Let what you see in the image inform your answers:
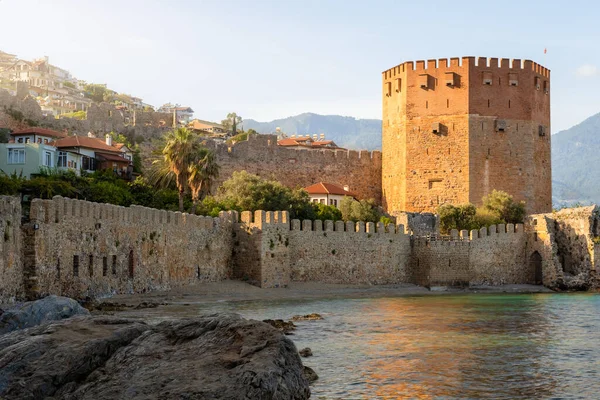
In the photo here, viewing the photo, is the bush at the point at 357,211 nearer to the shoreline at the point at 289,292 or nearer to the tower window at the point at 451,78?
the shoreline at the point at 289,292

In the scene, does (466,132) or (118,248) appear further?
(466,132)

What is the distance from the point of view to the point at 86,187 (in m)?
34.7

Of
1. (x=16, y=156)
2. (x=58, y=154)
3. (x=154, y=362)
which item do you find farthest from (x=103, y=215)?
(x=58, y=154)

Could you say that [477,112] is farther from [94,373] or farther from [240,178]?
[94,373]

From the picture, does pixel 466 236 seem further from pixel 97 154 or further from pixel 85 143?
pixel 85 143

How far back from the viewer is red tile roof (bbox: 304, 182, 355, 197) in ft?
147

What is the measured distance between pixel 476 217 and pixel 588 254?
5.37 meters

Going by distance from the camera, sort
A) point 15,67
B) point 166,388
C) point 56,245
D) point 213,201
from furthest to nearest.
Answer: point 15,67 → point 213,201 → point 56,245 → point 166,388

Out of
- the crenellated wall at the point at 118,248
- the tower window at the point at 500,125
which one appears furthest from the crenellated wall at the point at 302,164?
the crenellated wall at the point at 118,248

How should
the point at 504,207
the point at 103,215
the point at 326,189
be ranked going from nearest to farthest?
1. the point at 103,215
2. the point at 504,207
3. the point at 326,189

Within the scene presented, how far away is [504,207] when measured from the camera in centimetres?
4169

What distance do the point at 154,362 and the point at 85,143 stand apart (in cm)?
3437

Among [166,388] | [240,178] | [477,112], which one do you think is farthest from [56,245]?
[477,112]

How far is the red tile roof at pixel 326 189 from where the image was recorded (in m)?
44.8
